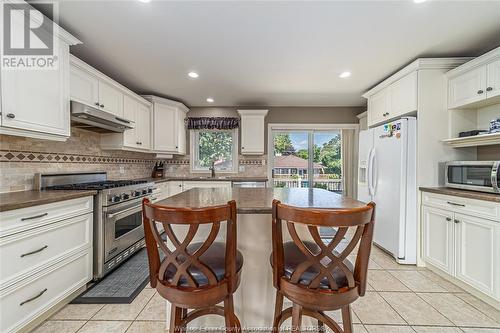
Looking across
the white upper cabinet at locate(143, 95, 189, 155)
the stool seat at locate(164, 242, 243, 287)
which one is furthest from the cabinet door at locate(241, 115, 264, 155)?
the stool seat at locate(164, 242, 243, 287)

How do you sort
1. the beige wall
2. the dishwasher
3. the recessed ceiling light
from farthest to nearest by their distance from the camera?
the beige wall
the dishwasher
the recessed ceiling light

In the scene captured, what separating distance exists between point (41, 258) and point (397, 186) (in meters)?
3.46

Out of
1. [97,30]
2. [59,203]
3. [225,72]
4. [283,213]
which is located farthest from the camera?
[225,72]

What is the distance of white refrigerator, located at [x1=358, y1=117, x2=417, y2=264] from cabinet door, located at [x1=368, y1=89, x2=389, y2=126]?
42 centimetres

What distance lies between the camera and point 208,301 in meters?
1.08

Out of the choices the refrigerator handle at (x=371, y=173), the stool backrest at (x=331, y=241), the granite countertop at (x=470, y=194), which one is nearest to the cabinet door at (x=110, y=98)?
the stool backrest at (x=331, y=241)

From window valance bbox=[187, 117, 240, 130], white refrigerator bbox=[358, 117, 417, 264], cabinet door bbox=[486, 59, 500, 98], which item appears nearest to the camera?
cabinet door bbox=[486, 59, 500, 98]

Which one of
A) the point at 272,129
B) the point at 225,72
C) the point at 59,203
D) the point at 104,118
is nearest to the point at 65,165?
the point at 104,118

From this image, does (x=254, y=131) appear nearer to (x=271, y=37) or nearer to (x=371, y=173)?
(x=371, y=173)

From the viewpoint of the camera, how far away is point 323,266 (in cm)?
103

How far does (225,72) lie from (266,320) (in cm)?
280

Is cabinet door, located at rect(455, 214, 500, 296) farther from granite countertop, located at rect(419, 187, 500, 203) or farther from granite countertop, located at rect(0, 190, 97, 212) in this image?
granite countertop, located at rect(0, 190, 97, 212)

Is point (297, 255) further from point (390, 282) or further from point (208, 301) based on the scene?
point (390, 282)

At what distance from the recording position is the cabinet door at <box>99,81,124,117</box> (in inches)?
108
